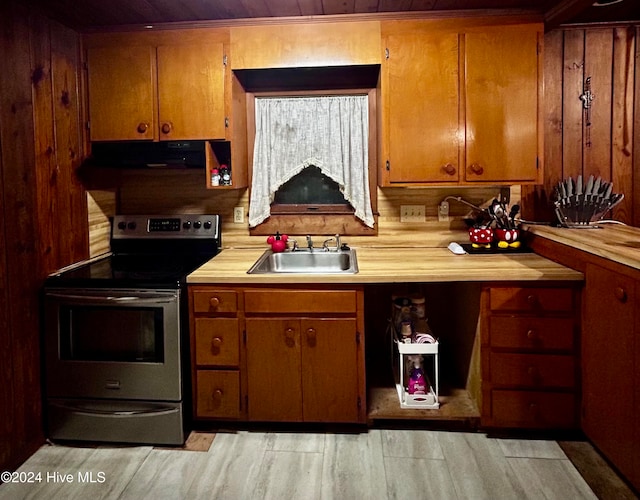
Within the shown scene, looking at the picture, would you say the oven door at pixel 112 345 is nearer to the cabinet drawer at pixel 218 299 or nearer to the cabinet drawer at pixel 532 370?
the cabinet drawer at pixel 218 299

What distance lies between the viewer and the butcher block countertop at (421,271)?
7.23 ft

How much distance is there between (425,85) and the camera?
2518 mm

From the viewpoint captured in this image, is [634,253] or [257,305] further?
[257,305]

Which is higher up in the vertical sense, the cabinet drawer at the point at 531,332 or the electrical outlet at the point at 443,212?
the electrical outlet at the point at 443,212

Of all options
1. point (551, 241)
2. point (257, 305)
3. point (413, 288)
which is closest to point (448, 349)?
point (413, 288)

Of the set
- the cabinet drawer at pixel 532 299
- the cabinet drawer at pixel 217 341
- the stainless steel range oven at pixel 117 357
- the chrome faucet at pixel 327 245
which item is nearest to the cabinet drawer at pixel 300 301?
the cabinet drawer at pixel 217 341

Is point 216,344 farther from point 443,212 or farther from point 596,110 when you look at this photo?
point 596,110

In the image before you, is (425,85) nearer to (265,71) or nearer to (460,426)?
(265,71)

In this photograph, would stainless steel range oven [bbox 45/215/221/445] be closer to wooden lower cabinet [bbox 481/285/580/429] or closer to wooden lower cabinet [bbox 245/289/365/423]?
wooden lower cabinet [bbox 245/289/365/423]

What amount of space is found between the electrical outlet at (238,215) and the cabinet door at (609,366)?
188 centimetres

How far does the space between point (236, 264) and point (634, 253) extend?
176 centimetres

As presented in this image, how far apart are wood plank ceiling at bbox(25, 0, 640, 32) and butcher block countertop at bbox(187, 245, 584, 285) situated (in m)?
1.23

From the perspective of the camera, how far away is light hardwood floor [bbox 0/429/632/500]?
1.96 m

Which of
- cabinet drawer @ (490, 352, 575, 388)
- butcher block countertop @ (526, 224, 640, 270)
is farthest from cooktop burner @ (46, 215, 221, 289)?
butcher block countertop @ (526, 224, 640, 270)
